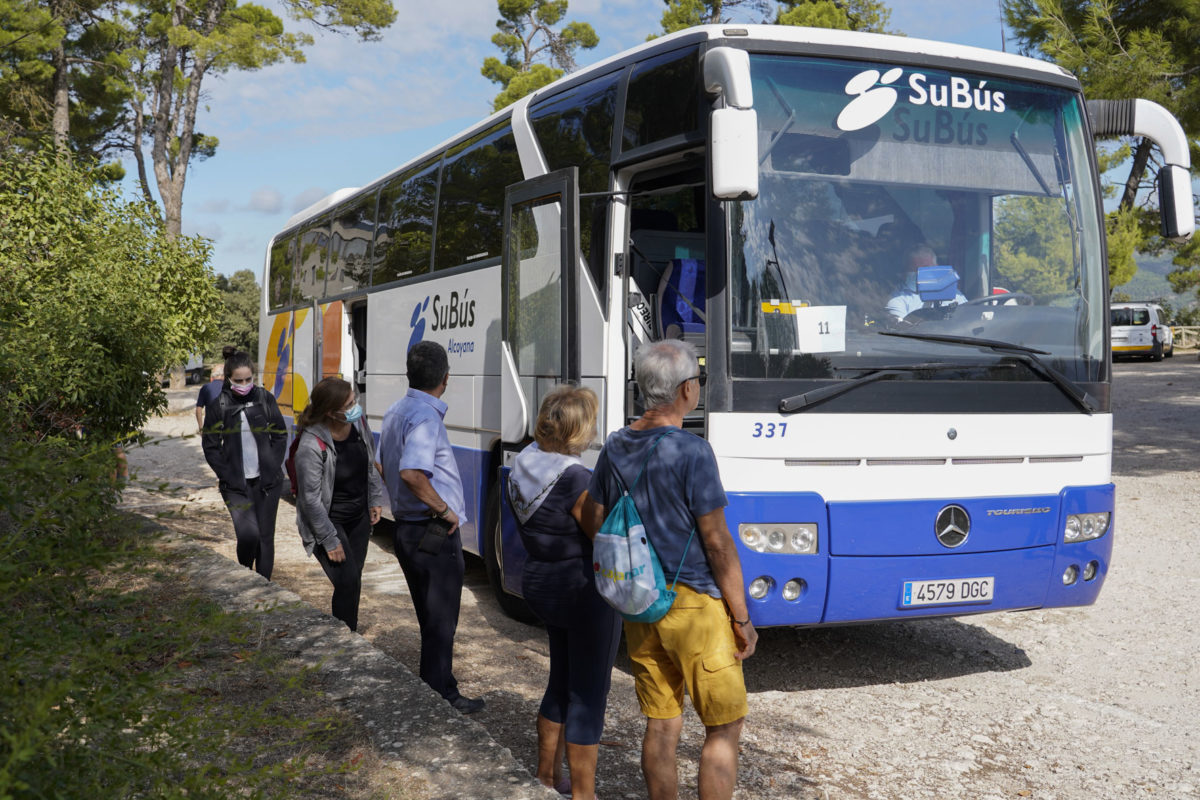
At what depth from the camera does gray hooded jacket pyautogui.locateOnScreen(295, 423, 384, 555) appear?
573 cm

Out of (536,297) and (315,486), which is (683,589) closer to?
(315,486)

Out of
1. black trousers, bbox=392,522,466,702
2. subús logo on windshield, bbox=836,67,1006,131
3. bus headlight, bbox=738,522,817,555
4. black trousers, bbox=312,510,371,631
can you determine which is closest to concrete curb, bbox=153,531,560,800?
black trousers, bbox=312,510,371,631

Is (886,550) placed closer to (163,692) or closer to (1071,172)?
(1071,172)

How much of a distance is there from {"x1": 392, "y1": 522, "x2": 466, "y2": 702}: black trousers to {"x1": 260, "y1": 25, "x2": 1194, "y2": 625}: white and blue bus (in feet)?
4.61

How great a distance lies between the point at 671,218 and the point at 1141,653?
3.96 meters

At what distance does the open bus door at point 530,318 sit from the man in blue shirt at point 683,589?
270 centimetres

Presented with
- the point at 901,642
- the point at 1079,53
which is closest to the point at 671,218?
the point at 901,642

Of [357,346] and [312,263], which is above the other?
[312,263]

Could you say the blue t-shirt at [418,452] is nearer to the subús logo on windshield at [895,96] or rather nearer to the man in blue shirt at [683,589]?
the man in blue shirt at [683,589]

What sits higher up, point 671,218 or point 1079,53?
point 1079,53

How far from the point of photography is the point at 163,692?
2.77 metres

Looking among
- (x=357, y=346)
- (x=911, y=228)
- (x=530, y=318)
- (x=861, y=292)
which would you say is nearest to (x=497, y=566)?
(x=530, y=318)

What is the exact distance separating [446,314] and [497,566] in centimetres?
227

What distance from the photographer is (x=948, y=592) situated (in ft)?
18.8
